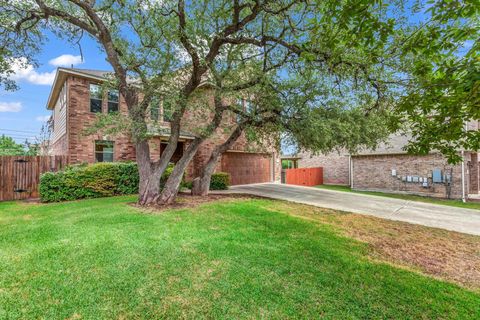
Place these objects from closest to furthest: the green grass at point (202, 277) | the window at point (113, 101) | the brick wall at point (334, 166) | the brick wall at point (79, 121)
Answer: the green grass at point (202, 277)
the brick wall at point (79, 121)
the window at point (113, 101)
the brick wall at point (334, 166)

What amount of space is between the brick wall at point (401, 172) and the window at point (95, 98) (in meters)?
17.7

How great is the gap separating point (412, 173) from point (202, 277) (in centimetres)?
1693

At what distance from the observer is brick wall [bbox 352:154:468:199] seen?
46.4 ft

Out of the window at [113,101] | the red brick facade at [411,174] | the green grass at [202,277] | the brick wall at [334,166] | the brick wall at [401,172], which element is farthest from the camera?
the brick wall at [334,166]

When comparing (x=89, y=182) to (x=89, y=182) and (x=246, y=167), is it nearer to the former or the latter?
(x=89, y=182)

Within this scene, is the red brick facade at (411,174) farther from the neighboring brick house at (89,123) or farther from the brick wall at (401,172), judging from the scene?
the neighboring brick house at (89,123)

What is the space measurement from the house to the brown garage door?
5.89 metres

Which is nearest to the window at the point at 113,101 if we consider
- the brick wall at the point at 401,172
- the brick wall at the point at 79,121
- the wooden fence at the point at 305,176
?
the brick wall at the point at 79,121

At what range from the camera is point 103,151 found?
12703mm

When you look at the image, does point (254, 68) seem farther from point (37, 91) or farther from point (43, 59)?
point (37, 91)

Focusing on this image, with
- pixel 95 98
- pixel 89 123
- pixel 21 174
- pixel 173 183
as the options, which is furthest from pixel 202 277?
pixel 95 98

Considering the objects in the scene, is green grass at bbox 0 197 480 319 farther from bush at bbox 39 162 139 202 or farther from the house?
the house

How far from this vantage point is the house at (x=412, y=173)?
13898mm

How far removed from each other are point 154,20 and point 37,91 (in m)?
16.5
